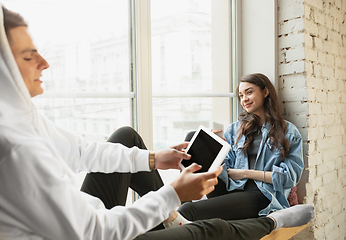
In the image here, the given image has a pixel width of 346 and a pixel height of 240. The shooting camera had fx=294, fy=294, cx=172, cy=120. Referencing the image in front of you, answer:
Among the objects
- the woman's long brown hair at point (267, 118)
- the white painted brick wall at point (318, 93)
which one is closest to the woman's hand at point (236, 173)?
the woman's long brown hair at point (267, 118)

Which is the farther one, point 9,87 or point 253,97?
point 253,97

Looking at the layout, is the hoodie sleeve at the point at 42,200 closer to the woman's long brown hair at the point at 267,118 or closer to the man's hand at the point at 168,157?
the man's hand at the point at 168,157

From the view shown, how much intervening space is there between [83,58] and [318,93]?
1568 mm

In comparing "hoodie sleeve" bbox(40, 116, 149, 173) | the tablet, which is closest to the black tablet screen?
the tablet

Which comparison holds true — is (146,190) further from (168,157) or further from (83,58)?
(83,58)

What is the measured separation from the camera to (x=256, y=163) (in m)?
1.82

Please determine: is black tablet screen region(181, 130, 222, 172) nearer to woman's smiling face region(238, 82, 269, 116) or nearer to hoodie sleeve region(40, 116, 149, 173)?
hoodie sleeve region(40, 116, 149, 173)

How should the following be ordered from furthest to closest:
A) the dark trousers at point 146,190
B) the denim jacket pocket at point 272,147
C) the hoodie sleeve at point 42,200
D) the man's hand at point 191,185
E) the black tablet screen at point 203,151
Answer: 1. the denim jacket pocket at point 272,147
2. the black tablet screen at point 203,151
3. the dark trousers at point 146,190
4. the man's hand at point 191,185
5. the hoodie sleeve at point 42,200

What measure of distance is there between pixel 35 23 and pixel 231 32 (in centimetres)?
146

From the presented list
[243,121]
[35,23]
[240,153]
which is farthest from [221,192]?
[35,23]

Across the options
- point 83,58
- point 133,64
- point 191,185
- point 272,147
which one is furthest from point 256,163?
point 83,58

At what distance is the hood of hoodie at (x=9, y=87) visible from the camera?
66 centimetres

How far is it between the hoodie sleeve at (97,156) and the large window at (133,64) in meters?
0.37

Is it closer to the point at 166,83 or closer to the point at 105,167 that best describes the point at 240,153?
the point at 166,83
